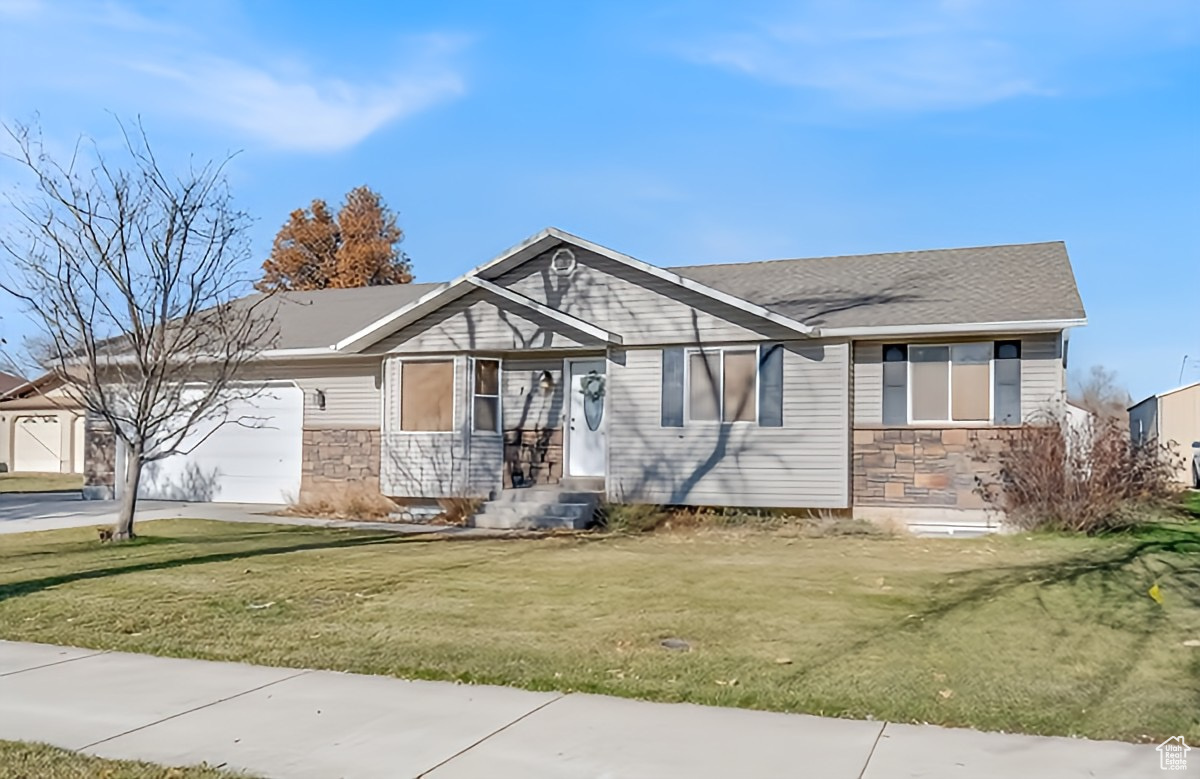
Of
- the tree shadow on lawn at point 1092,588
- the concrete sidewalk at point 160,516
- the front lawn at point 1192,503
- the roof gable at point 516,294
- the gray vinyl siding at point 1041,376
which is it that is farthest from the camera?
the front lawn at point 1192,503

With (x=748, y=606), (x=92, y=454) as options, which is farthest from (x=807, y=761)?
(x=92, y=454)

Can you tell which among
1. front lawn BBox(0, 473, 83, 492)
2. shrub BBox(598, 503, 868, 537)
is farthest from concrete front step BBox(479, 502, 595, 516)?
front lawn BBox(0, 473, 83, 492)

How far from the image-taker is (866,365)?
50.5 ft

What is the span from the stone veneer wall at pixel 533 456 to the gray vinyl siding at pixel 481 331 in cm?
155

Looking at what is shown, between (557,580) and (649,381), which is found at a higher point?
(649,381)

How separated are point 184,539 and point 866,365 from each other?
10.4 meters

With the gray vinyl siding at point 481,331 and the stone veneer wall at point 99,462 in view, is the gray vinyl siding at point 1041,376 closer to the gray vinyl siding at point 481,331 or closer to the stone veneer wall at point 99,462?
the gray vinyl siding at point 481,331

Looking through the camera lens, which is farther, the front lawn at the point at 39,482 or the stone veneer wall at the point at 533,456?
the front lawn at the point at 39,482

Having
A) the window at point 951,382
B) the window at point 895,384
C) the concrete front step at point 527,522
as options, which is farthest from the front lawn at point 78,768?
the window at point 951,382

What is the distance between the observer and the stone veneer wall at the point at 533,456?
1680cm

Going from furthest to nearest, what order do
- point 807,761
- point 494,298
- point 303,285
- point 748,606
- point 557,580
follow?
1. point 303,285
2. point 494,298
3. point 557,580
4. point 748,606
5. point 807,761

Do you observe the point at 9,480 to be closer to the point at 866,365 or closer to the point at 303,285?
the point at 303,285

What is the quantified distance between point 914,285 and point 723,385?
13.2 ft

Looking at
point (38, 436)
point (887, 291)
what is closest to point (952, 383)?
point (887, 291)
